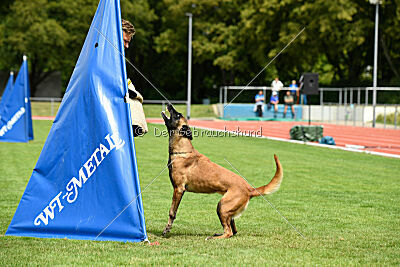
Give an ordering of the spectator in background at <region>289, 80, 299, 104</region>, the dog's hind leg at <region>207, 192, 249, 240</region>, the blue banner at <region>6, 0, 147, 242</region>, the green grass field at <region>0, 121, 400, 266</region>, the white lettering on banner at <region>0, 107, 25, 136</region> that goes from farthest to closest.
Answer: the spectator in background at <region>289, 80, 299, 104</region> < the white lettering on banner at <region>0, 107, 25, 136</region> < the dog's hind leg at <region>207, 192, 249, 240</region> < the blue banner at <region>6, 0, 147, 242</region> < the green grass field at <region>0, 121, 400, 266</region>

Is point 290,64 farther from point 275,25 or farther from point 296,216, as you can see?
point 296,216

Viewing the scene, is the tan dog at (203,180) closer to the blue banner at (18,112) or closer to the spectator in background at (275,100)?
the blue banner at (18,112)

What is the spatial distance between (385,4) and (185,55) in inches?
822

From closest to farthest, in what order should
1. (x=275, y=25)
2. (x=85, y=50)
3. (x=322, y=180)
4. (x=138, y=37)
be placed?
(x=85, y=50) → (x=322, y=180) → (x=275, y=25) → (x=138, y=37)

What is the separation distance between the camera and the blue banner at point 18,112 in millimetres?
19000

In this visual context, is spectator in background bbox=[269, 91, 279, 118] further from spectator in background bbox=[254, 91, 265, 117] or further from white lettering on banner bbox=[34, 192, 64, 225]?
white lettering on banner bbox=[34, 192, 64, 225]

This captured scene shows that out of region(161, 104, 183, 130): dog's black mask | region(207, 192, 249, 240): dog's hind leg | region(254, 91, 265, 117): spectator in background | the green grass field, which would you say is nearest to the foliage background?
region(254, 91, 265, 117): spectator in background

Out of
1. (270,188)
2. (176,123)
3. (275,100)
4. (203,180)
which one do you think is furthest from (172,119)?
(275,100)

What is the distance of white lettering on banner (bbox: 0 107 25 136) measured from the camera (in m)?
19.3

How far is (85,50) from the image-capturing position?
582 centimetres

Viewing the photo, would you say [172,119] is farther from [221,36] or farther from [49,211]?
[221,36]

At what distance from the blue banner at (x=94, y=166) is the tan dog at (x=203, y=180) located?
60cm

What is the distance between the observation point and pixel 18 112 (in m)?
19.3

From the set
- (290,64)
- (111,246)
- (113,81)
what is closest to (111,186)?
(111,246)
